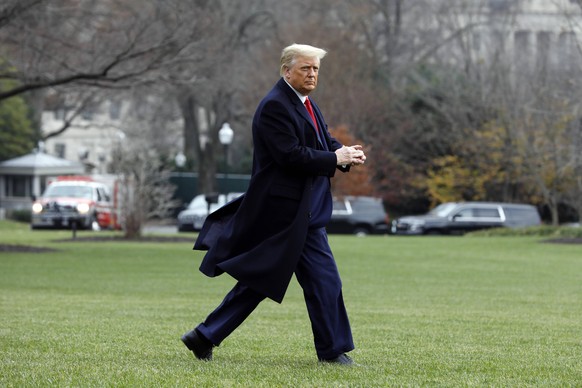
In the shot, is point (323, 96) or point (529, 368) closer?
point (529, 368)

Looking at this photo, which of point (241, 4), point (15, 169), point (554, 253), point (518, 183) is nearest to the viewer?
point (554, 253)

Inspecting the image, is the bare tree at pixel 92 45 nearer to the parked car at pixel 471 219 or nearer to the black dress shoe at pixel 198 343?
the parked car at pixel 471 219

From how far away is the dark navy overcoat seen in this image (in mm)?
7180

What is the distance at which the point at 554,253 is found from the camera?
28062 millimetres

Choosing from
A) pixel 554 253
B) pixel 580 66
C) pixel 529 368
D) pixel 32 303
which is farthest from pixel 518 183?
pixel 529 368

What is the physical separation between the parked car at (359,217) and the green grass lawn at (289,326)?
17.3m

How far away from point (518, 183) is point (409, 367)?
40.0m

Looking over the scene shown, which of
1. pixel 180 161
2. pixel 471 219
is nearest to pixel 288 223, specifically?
pixel 471 219

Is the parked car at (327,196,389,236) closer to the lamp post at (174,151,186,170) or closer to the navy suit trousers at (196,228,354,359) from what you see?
the lamp post at (174,151,186,170)

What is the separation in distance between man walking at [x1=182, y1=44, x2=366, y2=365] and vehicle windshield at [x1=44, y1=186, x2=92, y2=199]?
37.5 metres

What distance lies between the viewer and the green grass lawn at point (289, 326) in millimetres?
6781

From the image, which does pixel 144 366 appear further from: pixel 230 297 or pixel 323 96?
pixel 323 96

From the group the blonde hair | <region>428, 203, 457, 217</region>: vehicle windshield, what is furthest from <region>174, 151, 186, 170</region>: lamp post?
the blonde hair

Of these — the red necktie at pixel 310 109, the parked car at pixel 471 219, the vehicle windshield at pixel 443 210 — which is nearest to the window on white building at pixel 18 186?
the vehicle windshield at pixel 443 210
